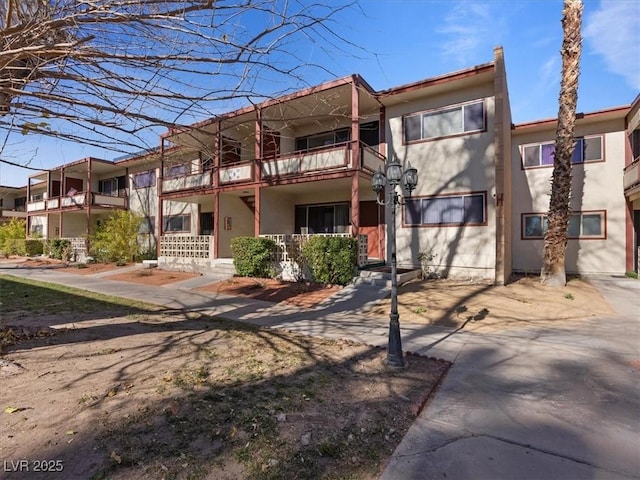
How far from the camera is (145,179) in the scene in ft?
76.1

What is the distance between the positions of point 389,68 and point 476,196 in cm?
928

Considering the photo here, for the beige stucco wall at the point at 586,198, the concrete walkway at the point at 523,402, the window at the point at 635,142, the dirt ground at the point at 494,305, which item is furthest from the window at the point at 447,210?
the window at the point at 635,142

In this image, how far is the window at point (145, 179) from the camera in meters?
22.7

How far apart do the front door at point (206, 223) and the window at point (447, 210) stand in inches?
458

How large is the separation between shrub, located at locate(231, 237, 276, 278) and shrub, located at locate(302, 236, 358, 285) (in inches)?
85.7

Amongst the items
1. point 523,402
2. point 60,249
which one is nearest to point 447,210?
point 523,402

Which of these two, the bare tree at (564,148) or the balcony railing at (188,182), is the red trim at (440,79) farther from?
the balcony railing at (188,182)

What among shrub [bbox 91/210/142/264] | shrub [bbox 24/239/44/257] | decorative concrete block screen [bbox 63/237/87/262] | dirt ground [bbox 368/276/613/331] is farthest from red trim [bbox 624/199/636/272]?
shrub [bbox 24/239/44/257]

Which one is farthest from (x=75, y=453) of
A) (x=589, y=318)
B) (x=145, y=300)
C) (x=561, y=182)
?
(x=561, y=182)

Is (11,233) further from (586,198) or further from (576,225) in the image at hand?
(586,198)

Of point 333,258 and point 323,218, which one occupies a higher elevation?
point 323,218

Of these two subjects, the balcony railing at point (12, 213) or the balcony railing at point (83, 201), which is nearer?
the balcony railing at point (83, 201)

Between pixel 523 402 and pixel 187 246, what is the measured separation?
614 inches

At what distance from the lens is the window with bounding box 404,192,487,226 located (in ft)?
39.9
